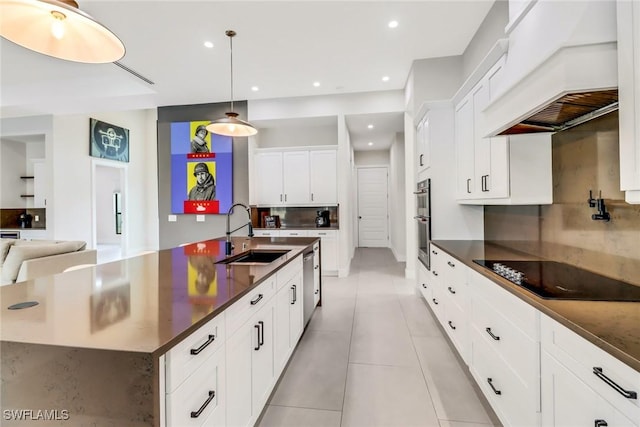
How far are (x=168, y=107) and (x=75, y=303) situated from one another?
5.66 meters

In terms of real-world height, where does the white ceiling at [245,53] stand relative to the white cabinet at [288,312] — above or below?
above

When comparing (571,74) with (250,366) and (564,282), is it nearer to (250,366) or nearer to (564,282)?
(564,282)

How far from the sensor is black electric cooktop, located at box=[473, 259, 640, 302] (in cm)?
126

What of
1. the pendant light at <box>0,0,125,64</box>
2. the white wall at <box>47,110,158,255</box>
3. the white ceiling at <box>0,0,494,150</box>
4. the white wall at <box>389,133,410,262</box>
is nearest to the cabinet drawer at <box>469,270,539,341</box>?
the pendant light at <box>0,0,125,64</box>

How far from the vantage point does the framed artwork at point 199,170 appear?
18.2ft

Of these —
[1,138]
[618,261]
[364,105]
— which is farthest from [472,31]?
[1,138]

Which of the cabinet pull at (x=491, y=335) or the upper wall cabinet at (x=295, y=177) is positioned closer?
the cabinet pull at (x=491, y=335)

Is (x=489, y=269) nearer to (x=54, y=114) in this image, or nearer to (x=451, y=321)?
(x=451, y=321)

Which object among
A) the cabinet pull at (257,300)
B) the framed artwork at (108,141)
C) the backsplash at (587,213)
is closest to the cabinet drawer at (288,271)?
the cabinet pull at (257,300)

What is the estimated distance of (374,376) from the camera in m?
2.15

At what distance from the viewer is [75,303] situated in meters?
1.12

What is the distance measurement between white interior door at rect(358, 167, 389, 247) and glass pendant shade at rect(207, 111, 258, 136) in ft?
17.6

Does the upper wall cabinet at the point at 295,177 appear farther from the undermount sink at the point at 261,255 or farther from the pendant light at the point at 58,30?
the pendant light at the point at 58,30

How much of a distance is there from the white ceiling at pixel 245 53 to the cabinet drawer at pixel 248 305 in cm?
288
